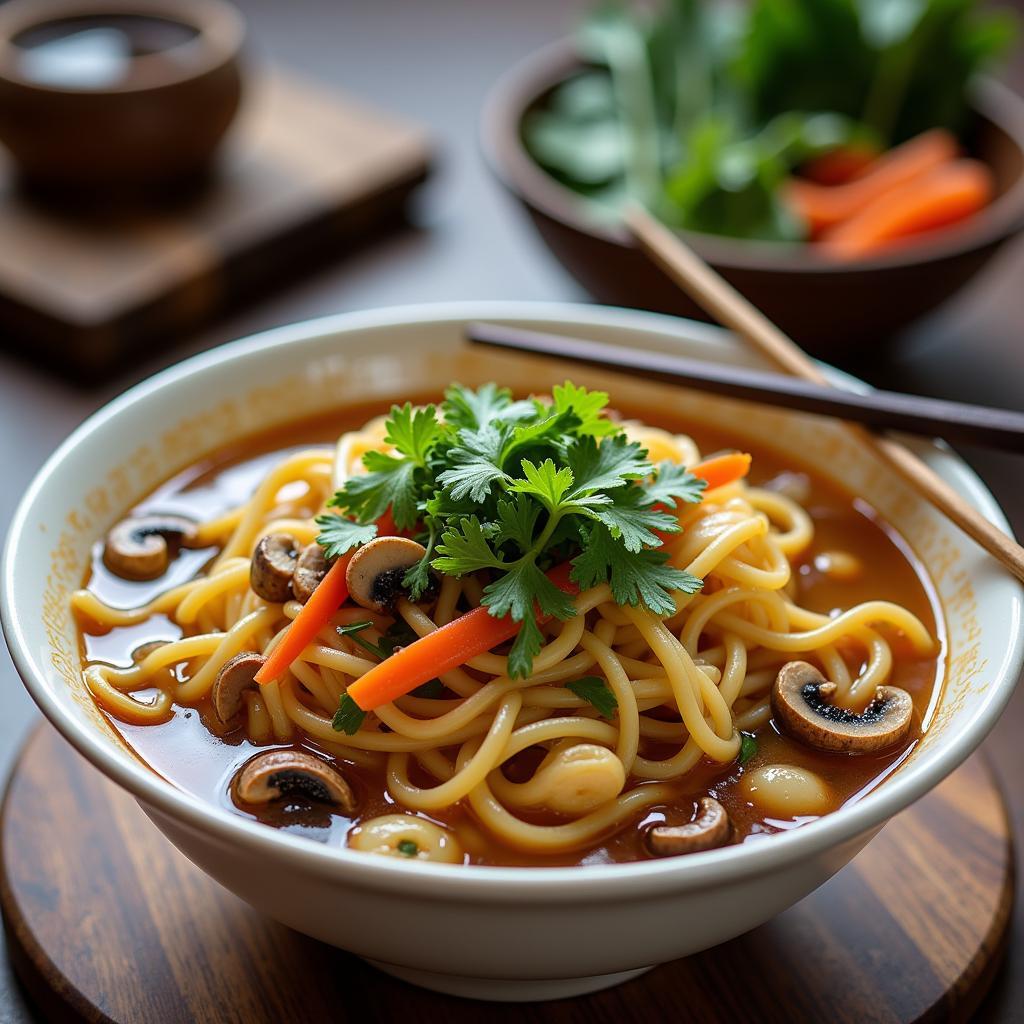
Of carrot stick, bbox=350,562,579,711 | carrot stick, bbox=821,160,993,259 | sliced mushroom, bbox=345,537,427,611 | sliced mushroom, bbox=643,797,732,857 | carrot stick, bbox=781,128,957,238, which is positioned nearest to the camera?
sliced mushroom, bbox=643,797,732,857

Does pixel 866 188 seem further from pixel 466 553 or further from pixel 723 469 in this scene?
pixel 466 553

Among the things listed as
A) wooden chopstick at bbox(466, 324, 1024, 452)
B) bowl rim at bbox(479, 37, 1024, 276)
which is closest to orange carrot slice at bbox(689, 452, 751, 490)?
wooden chopstick at bbox(466, 324, 1024, 452)

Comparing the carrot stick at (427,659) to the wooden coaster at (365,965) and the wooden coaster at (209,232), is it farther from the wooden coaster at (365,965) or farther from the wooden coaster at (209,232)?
the wooden coaster at (209,232)

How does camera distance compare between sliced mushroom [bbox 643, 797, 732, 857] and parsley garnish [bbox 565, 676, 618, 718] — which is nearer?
sliced mushroom [bbox 643, 797, 732, 857]

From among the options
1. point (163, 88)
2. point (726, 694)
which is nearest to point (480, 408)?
point (726, 694)

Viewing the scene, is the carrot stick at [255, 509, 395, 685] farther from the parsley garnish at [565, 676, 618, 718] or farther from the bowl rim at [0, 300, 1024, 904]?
the parsley garnish at [565, 676, 618, 718]

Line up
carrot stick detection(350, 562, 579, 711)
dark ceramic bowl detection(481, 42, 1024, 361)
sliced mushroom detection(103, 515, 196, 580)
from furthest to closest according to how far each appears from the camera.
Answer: dark ceramic bowl detection(481, 42, 1024, 361) → sliced mushroom detection(103, 515, 196, 580) → carrot stick detection(350, 562, 579, 711)
